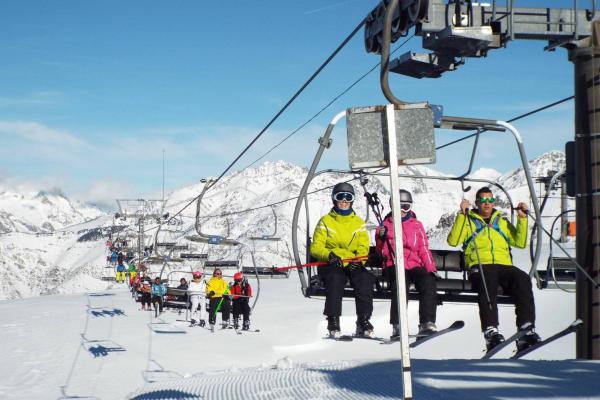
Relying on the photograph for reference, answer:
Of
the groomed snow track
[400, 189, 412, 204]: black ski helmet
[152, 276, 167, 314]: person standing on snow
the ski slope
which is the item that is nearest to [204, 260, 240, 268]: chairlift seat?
the ski slope

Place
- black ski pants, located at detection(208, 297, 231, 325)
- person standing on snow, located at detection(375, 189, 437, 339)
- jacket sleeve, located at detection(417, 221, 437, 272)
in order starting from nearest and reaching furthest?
person standing on snow, located at detection(375, 189, 437, 339), jacket sleeve, located at detection(417, 221, 437, 272), black ski pants, located at detection(208, 297, 231, 325)

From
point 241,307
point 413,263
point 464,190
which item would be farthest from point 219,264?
point 464,190

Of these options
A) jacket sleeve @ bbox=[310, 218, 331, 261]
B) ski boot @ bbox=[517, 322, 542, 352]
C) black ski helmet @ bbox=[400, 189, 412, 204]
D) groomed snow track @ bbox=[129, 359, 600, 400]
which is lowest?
groomed snow track @ bbox=[129, 359, 600, 400]

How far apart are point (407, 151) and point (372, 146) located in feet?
0.85

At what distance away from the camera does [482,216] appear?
9.03 m

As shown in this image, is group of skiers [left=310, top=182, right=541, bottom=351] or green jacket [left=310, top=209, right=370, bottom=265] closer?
group of skiers [left=310, top=182, right=541, bottom=351]

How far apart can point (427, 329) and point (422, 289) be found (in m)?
0.65

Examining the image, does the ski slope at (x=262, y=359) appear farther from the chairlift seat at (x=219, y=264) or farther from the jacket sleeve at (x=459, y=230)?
the chairlift seat at (x=219, y=264)

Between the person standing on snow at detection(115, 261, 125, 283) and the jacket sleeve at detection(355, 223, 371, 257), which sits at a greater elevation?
the jacket sleeve at detection(355, 223, 371, 257)

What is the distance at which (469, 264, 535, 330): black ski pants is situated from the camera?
8.65 m

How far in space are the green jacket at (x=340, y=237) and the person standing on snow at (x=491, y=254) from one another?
39.4 inches

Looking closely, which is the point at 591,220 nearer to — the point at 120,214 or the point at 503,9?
the point at 503,9

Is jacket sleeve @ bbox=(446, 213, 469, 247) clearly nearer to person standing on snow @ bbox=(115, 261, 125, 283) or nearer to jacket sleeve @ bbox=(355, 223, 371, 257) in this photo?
jacket sleeve @ bbox=(355, 223, 371, 257)

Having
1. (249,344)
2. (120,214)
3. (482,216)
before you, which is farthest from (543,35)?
(120,214)
